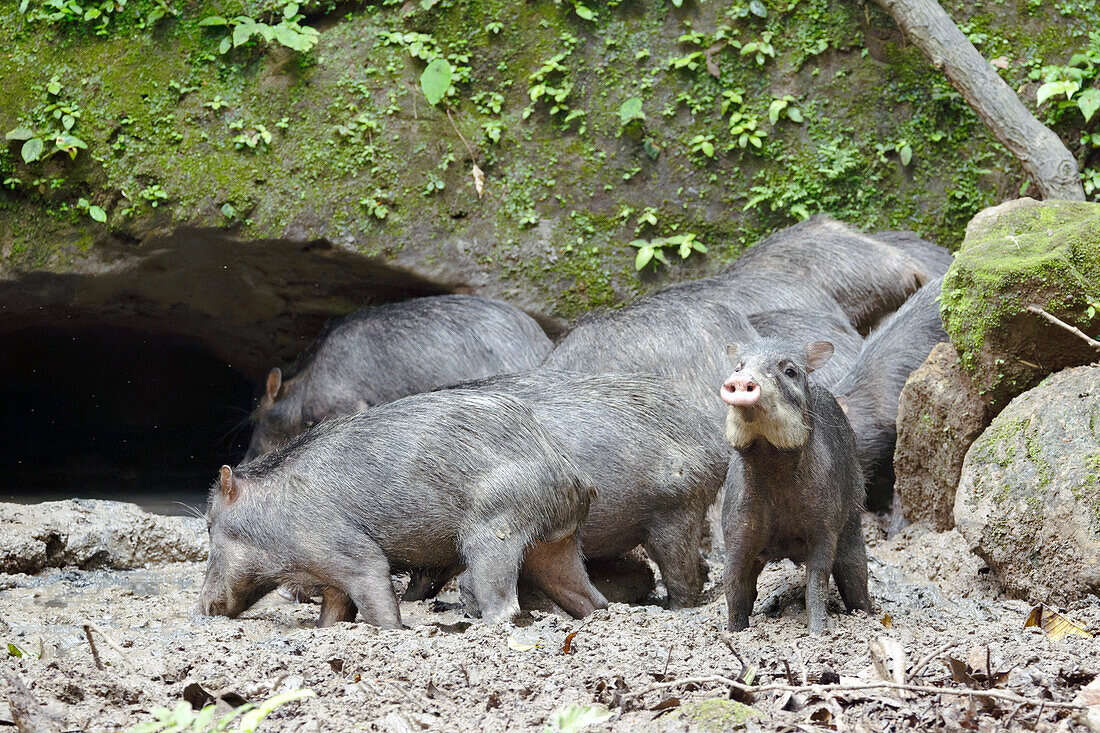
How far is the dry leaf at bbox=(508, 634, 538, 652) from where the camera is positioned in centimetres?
370

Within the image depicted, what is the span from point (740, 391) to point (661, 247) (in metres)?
4.62

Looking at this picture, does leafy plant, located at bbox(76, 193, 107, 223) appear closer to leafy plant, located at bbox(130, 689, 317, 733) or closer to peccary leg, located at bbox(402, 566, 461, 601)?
peccary leg, located at bbox(402, 566, 461, 601)

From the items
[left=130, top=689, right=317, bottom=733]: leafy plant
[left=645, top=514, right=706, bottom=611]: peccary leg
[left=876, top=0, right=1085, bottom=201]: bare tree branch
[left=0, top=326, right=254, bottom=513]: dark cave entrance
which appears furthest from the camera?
[left=0, top=326, right=254, bottom=513]: dark cave entrance

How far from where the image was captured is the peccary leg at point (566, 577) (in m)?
4.88

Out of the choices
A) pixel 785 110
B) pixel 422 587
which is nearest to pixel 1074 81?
pixel 785 110

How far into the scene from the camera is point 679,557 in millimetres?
5164

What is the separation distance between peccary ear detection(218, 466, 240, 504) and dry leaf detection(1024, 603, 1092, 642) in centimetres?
325

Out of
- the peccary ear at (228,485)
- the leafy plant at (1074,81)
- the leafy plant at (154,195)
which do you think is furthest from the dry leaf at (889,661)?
the leafy plant at (154,195)

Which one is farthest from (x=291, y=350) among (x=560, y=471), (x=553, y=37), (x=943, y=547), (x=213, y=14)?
(x=943, y=547)

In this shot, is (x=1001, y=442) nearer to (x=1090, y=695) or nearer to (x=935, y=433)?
(x=935, y=433)

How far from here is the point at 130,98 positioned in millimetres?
7805

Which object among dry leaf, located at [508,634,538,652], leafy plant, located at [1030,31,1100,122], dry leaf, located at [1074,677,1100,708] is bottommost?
dry leaf, located at [508,634,538,652]

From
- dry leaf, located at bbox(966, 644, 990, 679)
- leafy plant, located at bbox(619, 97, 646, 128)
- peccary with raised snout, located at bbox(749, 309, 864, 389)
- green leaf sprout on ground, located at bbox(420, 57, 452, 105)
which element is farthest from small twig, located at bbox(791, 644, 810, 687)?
green leaf sprout on ground, located at bbox(420, 57, 452, 105)

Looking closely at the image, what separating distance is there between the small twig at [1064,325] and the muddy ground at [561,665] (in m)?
1.00
